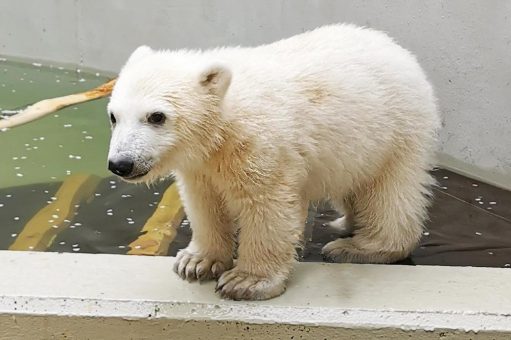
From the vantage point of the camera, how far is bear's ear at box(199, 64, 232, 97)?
2244mm

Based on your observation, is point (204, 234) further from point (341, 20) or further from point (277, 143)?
point (341, 20)

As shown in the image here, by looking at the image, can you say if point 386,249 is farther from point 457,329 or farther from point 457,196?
point 457,196

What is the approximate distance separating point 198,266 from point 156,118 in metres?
0.56

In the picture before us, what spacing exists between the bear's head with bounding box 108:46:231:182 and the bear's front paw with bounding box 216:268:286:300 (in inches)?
14.3

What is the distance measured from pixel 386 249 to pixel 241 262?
1.98 feet

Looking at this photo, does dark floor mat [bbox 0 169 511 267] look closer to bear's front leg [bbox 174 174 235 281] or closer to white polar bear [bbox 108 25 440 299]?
white polar bear [bbox 108 25 440 299]

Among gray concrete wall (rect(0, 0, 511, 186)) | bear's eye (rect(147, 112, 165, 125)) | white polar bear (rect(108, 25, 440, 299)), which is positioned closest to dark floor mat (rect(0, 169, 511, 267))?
white polar bear (rect(108, 25, 440, 299))

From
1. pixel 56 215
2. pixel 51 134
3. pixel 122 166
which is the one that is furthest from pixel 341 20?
pixel 122 166

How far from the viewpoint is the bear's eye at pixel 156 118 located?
2.20 metres

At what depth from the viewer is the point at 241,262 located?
2.49 meters

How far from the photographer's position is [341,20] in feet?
16.2

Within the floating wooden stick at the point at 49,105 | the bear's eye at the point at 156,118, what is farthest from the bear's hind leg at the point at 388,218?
the floating wooden stick at the point at 49,105

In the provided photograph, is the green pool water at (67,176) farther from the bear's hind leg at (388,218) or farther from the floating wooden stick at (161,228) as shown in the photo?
the bear's hind leg at (388,218)

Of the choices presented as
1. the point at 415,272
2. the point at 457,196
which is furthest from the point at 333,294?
the point at 457,196
